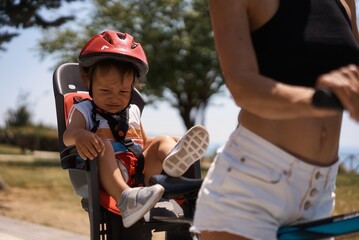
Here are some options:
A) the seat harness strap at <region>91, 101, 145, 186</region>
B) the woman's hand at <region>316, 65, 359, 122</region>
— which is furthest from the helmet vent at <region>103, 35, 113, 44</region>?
the woman's hand at <region>316, 65, 359, 122</region>

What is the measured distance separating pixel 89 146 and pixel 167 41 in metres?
24.3

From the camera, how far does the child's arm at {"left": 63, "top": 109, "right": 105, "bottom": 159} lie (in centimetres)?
328

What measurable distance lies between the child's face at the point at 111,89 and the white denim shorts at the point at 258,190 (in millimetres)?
1785

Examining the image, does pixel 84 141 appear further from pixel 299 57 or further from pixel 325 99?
pixel 325 99

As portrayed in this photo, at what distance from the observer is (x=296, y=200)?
71.6 inches

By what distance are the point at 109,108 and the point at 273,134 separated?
6.56ft

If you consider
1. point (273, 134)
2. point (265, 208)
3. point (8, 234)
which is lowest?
point (8, 234)

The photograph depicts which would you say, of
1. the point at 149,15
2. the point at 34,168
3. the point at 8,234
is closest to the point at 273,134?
the point at 8,234

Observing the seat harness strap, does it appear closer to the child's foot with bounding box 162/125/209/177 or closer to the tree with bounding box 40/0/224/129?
the child's foot with bounding box 162/125/209/177

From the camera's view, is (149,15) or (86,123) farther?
(149,15)

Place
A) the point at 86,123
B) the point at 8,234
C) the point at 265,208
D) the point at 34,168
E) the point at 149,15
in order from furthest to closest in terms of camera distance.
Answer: the point at 149,15 < the point at 34,168 < the point at 8,234 < the point at 86,123 < the point at 265,208

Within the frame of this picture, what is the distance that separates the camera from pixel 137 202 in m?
3.00

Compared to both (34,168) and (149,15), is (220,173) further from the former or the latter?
(149,15)

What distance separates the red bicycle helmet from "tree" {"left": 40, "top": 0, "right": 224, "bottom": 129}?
22.7 metres
